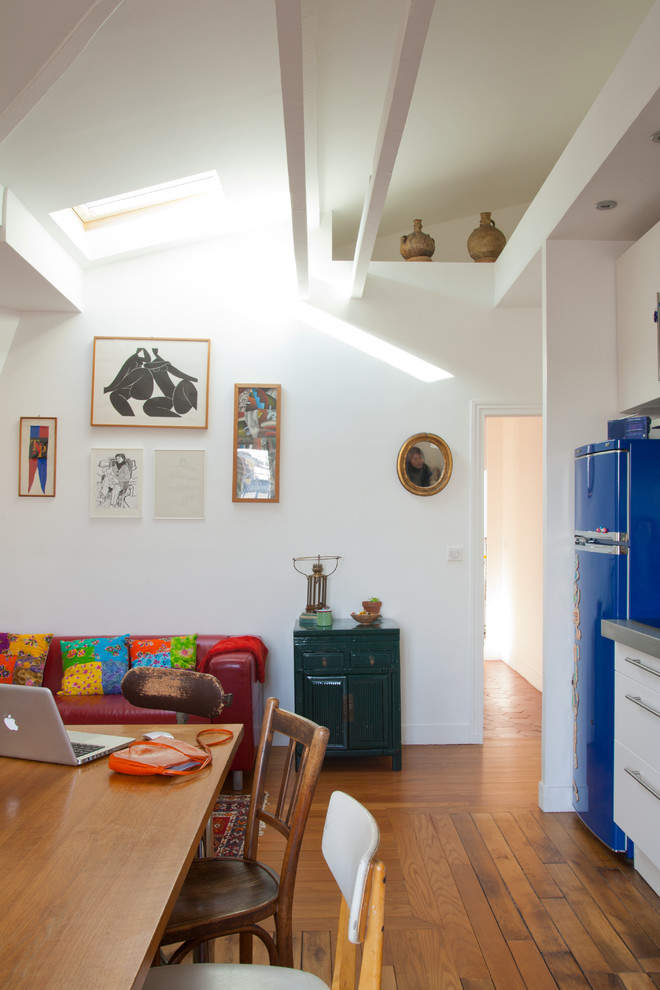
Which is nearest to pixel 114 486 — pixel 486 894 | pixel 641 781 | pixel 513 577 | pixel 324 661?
pixel 324 661

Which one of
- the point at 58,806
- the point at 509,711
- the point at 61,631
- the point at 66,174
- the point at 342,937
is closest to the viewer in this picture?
the point at 342,937

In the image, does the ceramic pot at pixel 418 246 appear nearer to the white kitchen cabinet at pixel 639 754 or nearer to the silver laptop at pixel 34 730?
the white kitchen cabinet at pixel 639 754

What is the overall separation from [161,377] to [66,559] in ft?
4.51

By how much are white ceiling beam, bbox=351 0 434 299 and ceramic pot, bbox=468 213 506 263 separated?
1275 millimetres

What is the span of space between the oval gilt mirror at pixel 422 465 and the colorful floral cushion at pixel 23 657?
2583 millimetres

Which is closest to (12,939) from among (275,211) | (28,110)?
(28,110)

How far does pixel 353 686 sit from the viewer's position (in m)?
4.34

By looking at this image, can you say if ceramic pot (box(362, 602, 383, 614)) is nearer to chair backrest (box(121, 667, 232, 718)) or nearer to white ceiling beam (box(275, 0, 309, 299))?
white ceiling beam (box(275, 0, 309, 299))

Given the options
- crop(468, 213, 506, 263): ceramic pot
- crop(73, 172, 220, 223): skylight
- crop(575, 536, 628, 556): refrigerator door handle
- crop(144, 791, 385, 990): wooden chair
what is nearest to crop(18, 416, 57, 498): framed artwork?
crop(73, 172, 220, 223): skylight

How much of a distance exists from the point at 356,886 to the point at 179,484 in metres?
3.94

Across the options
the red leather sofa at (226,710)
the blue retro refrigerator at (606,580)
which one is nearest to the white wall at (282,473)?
the red leather sofa at (226,710)

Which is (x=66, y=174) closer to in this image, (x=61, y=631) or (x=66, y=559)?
(x=66, y=559)

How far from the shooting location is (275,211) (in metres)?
4.81

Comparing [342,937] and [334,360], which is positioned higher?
[334,360]
